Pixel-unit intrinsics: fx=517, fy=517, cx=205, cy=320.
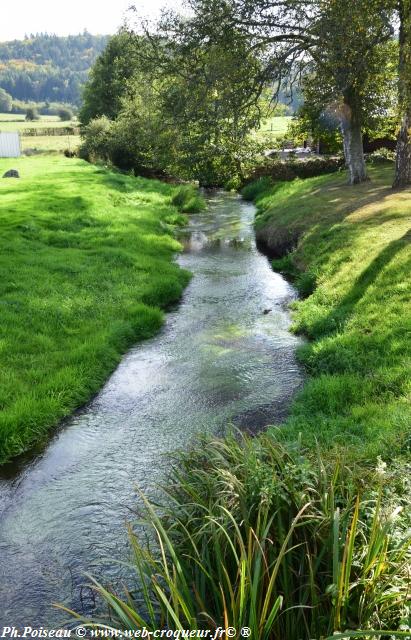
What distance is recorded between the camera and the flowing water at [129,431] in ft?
19.8

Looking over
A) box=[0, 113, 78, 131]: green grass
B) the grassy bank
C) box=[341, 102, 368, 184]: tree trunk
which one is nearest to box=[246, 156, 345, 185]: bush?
box=[341, 102, 368, 184]: tree trunk

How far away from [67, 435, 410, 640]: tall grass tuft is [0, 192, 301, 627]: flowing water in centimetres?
102

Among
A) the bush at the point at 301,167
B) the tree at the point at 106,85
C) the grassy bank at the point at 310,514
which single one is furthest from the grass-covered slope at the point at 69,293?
the tree at the point at 106,85

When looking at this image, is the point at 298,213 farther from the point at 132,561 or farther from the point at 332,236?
the point at 132,561

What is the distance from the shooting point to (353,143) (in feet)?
80.5

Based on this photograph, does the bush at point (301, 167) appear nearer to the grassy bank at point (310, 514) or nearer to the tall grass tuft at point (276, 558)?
the grassy bank at point (310, 514)

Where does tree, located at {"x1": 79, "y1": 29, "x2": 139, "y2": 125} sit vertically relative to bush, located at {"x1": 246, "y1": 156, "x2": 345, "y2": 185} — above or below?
above

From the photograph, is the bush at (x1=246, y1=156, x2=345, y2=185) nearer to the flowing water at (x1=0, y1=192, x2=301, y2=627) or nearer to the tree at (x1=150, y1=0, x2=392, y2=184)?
the tree at (x1=150, y1=0, x2=392, y2=184)

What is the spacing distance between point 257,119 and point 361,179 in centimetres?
932

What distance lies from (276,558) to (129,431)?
4.98 meters

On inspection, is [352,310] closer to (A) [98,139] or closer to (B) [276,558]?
(B) [276,558]

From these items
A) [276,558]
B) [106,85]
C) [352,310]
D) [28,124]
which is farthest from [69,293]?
[28,124]

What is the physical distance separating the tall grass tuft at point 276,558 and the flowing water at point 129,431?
1.02 m

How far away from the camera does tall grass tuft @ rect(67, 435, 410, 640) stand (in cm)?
390
